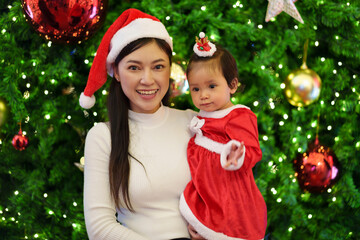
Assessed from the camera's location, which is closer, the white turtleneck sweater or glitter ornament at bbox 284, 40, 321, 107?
the white turtleneck sweater

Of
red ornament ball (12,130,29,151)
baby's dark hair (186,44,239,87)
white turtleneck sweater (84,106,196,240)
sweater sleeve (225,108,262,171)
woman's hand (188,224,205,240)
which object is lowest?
red ornament ball (12,130,29,151)

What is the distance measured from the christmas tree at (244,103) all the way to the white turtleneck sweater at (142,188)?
676mm

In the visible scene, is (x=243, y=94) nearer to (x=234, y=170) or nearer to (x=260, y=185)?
(x=260, y=185)

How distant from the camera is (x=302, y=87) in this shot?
7.88ft

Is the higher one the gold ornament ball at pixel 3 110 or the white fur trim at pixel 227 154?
the white fur trim at pixel 227 154

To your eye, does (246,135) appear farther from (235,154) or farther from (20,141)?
(20,141)

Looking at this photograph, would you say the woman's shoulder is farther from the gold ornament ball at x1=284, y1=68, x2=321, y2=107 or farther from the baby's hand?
the gold ornament ball at x1=284, y1=68, x2=321, y2=107

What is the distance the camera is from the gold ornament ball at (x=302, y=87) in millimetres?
2408

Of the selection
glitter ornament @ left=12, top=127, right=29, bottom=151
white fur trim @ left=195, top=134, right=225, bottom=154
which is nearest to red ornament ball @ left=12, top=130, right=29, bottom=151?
glitter ornament @ left=12, top=127, right=29, bottom=151

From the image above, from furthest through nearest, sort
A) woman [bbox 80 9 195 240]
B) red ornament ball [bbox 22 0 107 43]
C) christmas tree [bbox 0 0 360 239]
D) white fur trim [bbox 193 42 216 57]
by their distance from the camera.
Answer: christmas tree [bbox 0 0 360 239]
red ornament ball [bbox 22 0 107 43]
white fur trim [bbox 193 42 216 57]
woman [bbox 80 9 195 240]

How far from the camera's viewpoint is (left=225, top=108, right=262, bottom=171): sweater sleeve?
1.52 m

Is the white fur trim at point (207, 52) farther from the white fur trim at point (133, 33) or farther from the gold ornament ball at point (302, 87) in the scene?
the gold ornament ball at point (302, 87)

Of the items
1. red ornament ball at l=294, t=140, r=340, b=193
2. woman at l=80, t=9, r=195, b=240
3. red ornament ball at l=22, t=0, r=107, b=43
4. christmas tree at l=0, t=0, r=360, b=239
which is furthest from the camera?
red ornament ball at l=294, t=140, r=340, b=193

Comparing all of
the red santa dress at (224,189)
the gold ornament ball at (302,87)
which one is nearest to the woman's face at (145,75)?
the red santa dress at (224,189)
